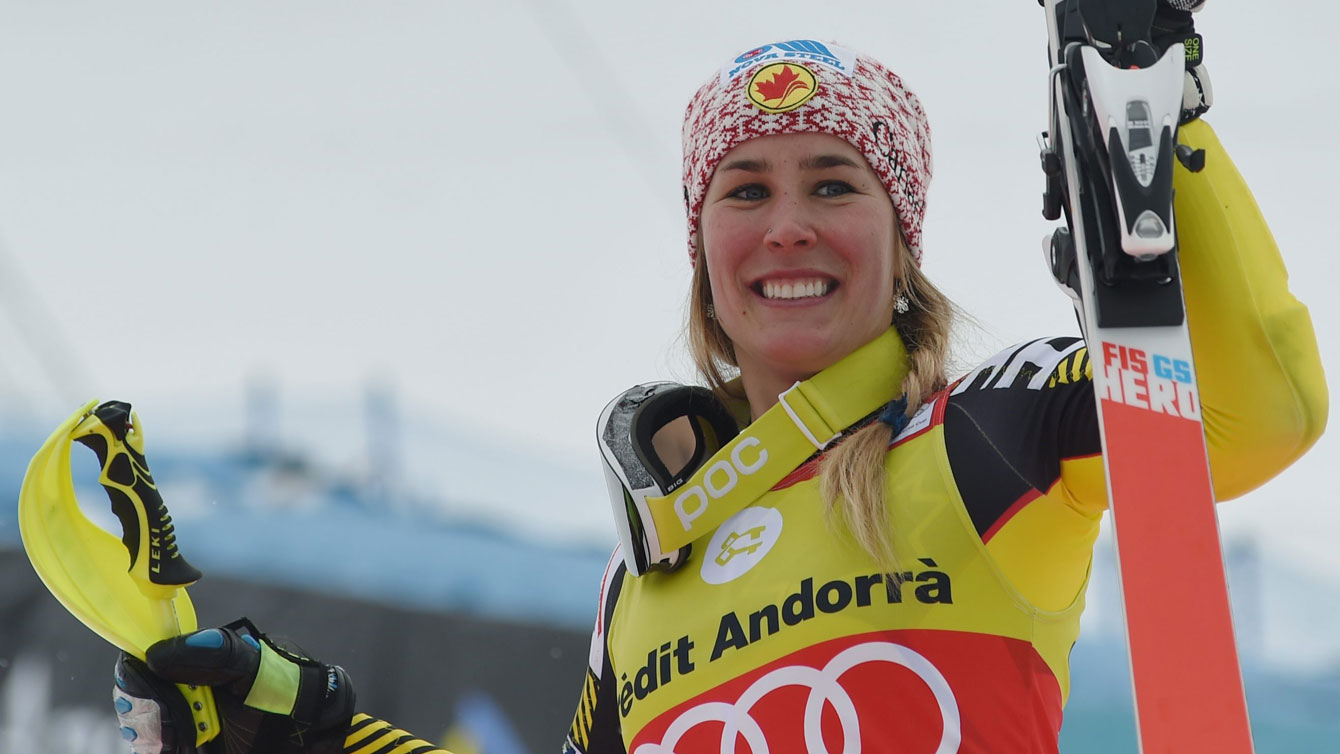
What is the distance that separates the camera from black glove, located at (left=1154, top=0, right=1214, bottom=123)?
1075 mm

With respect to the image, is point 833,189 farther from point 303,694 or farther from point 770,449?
point 303,694

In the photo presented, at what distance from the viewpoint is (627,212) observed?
4340mm

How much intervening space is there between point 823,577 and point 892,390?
0.90 ft

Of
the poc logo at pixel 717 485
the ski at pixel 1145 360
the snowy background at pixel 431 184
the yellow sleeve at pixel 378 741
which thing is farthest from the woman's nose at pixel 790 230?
the snowy background at pixel 431 184

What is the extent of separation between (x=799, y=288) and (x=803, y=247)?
0.17 ft

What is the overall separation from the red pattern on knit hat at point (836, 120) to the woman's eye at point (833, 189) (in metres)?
0.04

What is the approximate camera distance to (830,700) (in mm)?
1276

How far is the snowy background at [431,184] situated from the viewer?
3.66 meters

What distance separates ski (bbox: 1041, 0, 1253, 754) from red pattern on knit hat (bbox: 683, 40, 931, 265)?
0.45 meters

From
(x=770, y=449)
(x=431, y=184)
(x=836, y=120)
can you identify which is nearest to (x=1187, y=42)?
(x=836, y=120)

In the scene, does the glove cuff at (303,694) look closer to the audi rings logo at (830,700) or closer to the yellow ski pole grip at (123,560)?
the yellow ski pole grip at (123,560)

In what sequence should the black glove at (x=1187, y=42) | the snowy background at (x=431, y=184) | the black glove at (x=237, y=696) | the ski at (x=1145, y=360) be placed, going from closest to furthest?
the ski at (x=1145, y=360) → the black glove at (x=1187, y=42) → the black glove at (x=237, y=696) → the snowy background at (x=431, y=184)

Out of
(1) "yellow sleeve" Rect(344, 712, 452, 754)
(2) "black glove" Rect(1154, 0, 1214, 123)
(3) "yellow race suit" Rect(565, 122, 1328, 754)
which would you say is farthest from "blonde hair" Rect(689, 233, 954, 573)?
(1) "yellow sleeve" Rect(344, 712, 452, 754)

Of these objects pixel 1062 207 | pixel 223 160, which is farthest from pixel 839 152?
pixel 223 160
